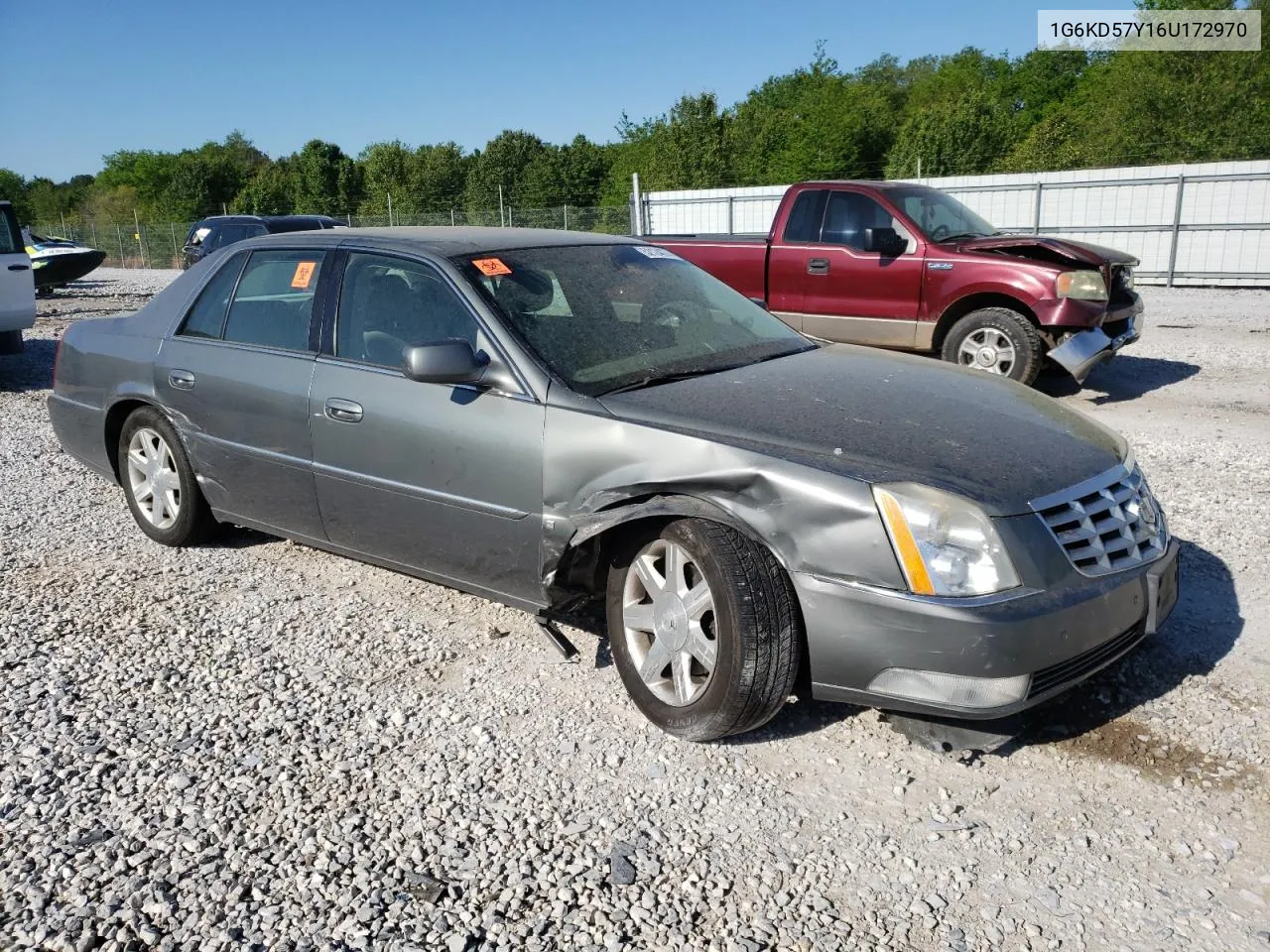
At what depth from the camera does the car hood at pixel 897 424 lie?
2992mm

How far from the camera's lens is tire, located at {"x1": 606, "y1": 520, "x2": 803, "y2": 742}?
302 centimetres

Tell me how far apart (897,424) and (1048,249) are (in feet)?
21.0

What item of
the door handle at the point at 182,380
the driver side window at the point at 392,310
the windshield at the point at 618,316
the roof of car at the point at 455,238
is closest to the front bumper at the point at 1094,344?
the windshield at the point at 618,316

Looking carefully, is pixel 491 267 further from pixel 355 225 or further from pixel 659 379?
pixel 355 225

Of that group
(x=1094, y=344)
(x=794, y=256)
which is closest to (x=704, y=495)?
(x=1094, y=344)

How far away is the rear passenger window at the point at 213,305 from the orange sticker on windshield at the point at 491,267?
1.54m

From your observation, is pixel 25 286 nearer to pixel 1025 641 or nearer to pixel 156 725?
pixel 156 725

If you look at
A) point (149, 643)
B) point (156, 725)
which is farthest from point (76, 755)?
point (149, 643)

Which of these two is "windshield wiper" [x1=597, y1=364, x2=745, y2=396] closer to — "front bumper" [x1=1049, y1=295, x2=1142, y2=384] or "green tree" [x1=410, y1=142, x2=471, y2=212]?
"front bumper" [x1=1049, y1=295, x2=1142, y2=384]

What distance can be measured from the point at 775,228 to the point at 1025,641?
7770 mm

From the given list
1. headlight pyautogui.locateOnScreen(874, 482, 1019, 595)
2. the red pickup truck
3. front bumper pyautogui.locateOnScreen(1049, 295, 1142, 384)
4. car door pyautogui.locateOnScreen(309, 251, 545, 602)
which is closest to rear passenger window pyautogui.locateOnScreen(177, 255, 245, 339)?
car door pyautogui.locateOnScreen(309, 251, 545, 602)

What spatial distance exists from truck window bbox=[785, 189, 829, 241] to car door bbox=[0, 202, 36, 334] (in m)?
8.47

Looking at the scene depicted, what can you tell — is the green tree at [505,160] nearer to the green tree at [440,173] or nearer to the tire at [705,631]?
the green tree at [440,173]

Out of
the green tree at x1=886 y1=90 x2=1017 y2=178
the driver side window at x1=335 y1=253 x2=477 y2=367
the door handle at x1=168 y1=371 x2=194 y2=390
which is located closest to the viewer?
the driver side window at x1=335 y1=253 x2=477 y2=367
